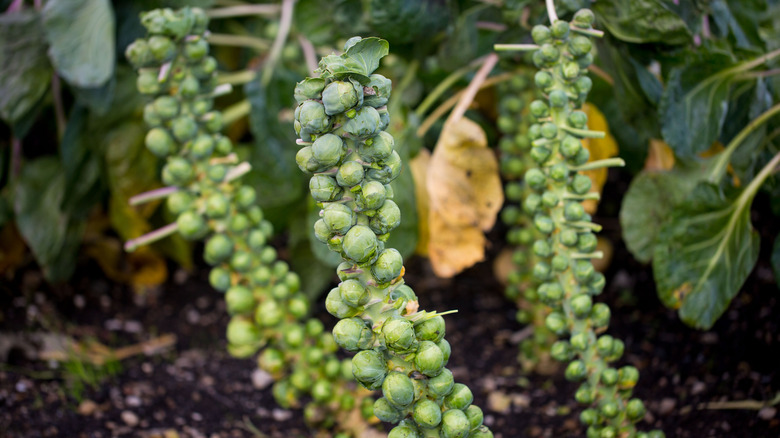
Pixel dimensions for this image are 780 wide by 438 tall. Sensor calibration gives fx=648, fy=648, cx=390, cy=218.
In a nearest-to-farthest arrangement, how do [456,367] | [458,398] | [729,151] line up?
[458,398], [729,151], [456,367]

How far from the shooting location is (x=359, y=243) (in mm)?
735

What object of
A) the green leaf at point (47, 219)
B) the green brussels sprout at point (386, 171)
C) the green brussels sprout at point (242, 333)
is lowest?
the green leaf at point (47, 219)

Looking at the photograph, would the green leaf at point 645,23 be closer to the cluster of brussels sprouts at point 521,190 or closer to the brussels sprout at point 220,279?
the cluster of brussels sprouts at point 521,190

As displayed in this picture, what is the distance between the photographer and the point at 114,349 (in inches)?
67.1

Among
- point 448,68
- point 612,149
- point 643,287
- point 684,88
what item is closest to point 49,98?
point 448,68

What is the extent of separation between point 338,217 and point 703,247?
0.76m

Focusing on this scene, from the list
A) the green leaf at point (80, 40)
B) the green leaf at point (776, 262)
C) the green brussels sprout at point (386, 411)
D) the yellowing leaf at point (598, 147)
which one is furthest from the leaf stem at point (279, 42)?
the green leaf at point (776, 262)

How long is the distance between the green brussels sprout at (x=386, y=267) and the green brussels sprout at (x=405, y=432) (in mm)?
193

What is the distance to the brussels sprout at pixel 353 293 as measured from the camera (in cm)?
77

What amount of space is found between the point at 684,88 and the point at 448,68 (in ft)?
1.57

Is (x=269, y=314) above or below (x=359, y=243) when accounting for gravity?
below

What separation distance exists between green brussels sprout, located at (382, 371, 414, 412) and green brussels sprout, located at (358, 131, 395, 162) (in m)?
0.26

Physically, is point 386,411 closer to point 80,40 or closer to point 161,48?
point 161,48

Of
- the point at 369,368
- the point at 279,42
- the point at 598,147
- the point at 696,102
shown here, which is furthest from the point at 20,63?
the point at 696,102
